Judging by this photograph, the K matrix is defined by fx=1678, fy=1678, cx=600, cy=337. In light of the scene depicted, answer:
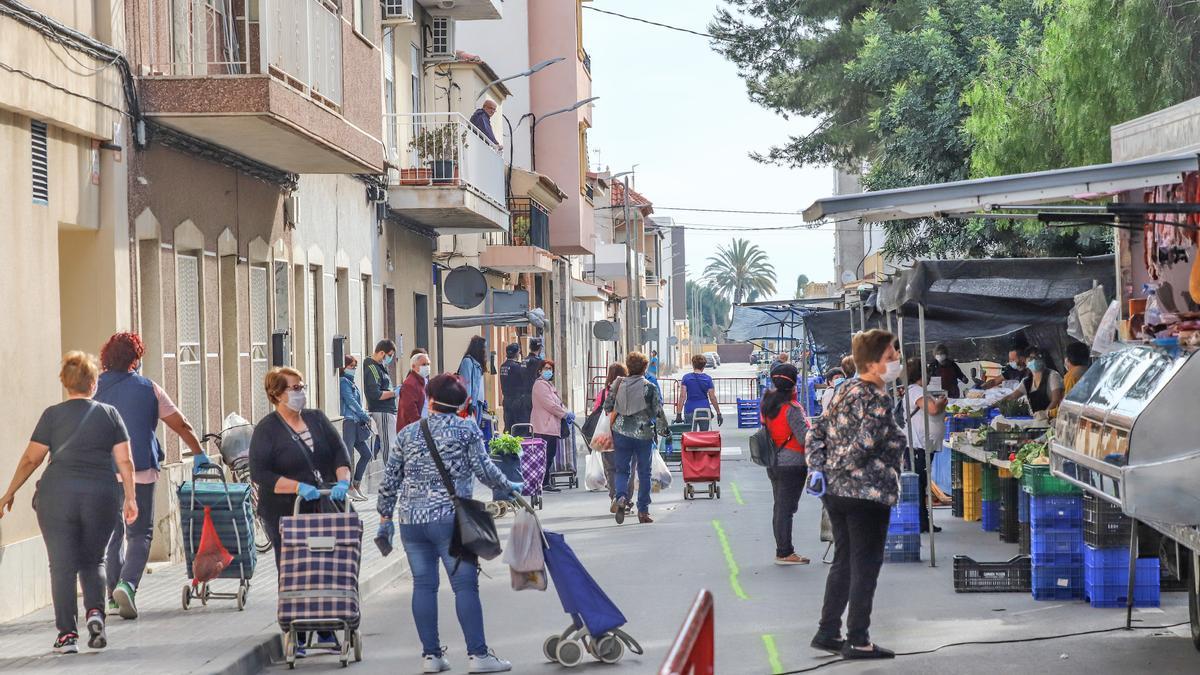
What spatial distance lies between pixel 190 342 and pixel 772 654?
800 cm

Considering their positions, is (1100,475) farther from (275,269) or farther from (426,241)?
(426,241)

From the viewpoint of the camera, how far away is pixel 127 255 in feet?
45.6

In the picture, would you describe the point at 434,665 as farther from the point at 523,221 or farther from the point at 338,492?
the point at 523,221

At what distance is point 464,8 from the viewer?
29578mm

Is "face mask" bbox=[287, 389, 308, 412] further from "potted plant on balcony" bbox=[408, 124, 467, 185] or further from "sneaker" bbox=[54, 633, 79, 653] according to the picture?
"potted plant on balcony" bbox=[408, 124, 467, 185]

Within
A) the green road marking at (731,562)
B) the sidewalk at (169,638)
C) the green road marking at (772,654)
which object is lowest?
the green road marking at (731,562)

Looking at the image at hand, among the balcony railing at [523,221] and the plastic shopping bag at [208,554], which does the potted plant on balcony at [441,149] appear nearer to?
the balcony railing at [523,221]

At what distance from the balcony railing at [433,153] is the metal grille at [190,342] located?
989 cm

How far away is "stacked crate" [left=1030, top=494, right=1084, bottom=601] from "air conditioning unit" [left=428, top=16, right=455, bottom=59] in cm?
2018

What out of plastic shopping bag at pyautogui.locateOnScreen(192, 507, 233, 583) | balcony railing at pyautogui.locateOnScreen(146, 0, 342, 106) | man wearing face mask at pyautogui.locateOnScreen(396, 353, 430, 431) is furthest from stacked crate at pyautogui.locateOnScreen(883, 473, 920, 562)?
balcony railing at pyautogui.locateOnScreen(146, 0, 342, 106)

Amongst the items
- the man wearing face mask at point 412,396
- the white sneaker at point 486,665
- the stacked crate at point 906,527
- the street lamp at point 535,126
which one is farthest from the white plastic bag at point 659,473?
the street lamp at point 535,126

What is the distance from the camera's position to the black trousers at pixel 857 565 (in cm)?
958

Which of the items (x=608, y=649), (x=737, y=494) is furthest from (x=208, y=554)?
(x=737, y=494)

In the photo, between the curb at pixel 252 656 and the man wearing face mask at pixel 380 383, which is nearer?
the curb at pixel 252 656
